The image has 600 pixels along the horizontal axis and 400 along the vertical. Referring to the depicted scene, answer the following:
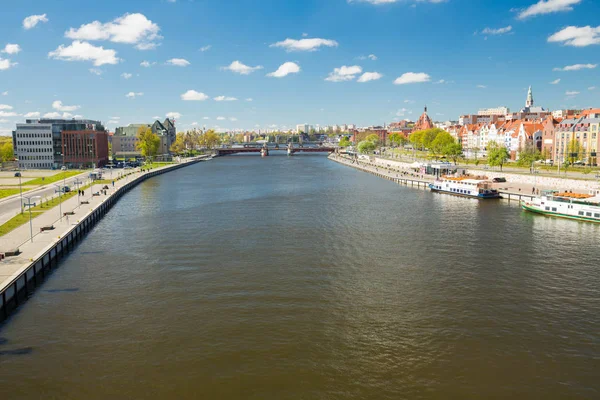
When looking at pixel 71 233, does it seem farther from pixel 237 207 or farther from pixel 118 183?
pixel 118 183

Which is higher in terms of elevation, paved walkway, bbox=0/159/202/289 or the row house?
the row house

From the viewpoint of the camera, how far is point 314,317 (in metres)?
25.6

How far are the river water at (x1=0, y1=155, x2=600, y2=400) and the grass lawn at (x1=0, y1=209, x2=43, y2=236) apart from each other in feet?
20.9

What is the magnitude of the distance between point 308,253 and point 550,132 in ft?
314

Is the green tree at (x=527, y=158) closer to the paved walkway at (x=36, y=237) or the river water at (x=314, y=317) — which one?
the river water at (x=314, y=317)

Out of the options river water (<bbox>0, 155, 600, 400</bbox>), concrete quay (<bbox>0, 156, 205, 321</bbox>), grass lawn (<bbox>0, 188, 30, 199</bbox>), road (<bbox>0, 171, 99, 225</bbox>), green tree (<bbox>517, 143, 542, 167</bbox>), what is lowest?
river water (<bbox>0, 155, 600, 400</bbox>)

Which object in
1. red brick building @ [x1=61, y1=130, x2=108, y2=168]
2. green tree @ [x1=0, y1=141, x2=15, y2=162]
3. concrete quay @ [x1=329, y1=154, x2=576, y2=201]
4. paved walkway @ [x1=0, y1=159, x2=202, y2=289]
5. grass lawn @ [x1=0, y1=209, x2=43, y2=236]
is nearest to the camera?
paved walkway @ [x1=0, y1=159, x2=202, y2=289]

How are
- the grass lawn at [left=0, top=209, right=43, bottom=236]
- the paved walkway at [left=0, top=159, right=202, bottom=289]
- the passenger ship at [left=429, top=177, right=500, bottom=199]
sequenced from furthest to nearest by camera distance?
Answer: the passenger ship at [left=429, top=177, right=500, bottom=199], the grass lawn at [left=0, top=209, right=43, bottom=236], the paved walkway at [left=0, top=159, right=202, bottom=289]

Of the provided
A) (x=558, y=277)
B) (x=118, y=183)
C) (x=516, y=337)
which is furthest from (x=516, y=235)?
(x=118, y=183)

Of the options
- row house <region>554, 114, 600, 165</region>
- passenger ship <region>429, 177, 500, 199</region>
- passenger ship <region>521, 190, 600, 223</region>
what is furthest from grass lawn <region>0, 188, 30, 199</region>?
row house <region>554, 114, 600, 165</region>

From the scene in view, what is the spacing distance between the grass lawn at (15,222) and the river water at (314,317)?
6.36 m

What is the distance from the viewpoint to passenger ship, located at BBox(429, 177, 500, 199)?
234ft

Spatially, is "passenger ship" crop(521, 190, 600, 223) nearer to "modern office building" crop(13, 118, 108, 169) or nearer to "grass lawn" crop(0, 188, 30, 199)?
"grass lawn" crop(0, 188, 30, 199)

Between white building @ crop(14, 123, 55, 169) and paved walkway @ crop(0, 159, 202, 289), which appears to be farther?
white building @ crop(14, 123, 55, 169)
